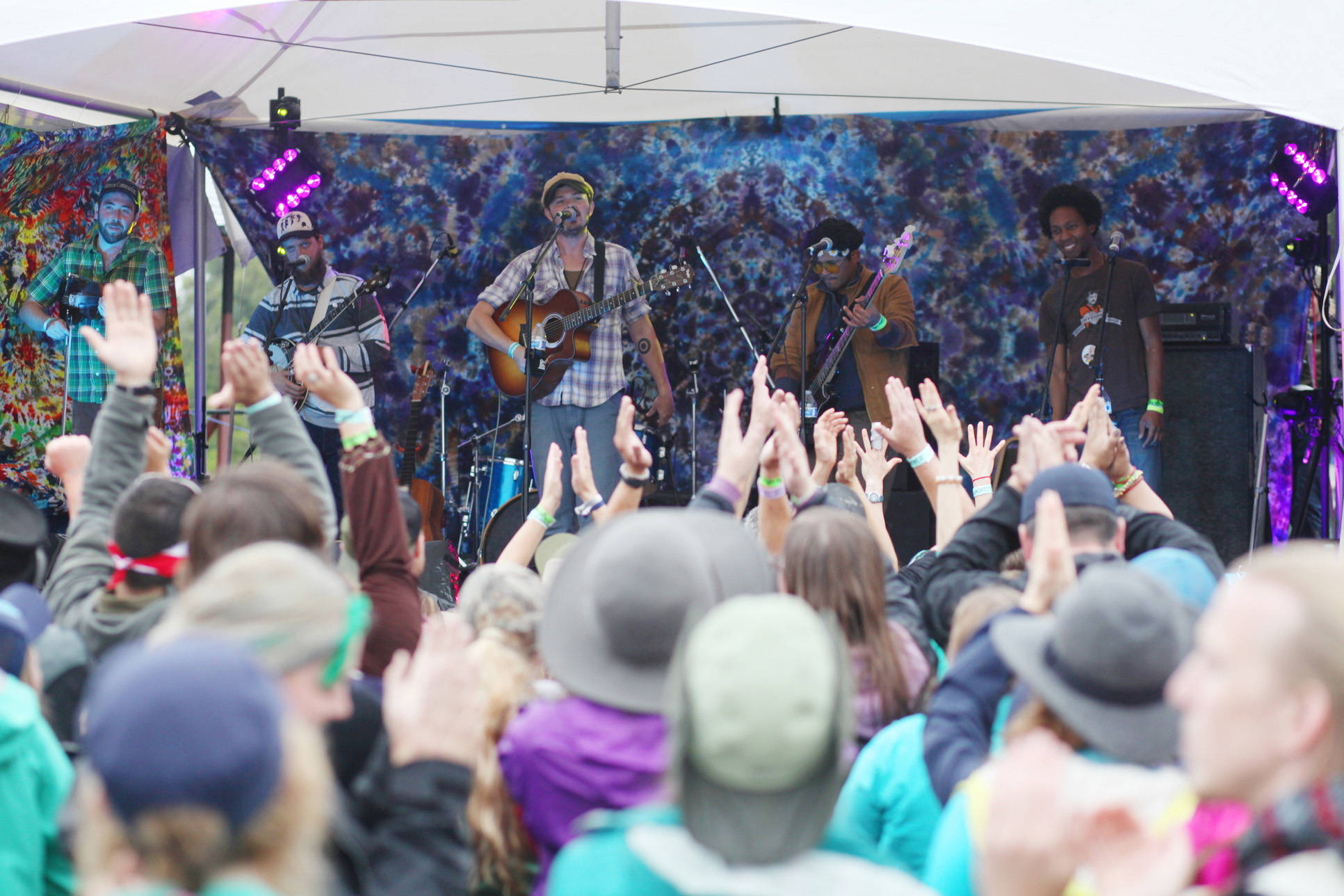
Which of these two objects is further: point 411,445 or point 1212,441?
point 411,445

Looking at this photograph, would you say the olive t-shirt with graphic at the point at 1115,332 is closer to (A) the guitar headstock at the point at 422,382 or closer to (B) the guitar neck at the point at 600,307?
(B) the guitar neck at the point at 600,307

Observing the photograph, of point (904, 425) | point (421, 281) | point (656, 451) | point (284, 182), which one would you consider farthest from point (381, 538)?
point (421, 281)

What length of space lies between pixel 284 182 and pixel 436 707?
5975 mm

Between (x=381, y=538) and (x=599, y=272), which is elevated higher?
(x=599, y=272)

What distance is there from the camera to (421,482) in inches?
279

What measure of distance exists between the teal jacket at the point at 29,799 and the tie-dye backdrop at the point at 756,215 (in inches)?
221

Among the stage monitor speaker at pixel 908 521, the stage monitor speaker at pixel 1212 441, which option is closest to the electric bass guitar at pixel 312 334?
the stage monitor speaker at pixel 908 521

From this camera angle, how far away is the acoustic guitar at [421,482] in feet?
23.0

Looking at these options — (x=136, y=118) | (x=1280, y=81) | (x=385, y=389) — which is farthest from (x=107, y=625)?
(x=385, y=389)

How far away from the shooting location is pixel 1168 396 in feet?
20.9

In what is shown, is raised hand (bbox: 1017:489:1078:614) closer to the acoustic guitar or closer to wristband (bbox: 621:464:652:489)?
wristband (bbox: 621:464:652:489)

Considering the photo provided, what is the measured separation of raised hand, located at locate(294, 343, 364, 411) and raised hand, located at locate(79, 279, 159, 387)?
290 millimetres

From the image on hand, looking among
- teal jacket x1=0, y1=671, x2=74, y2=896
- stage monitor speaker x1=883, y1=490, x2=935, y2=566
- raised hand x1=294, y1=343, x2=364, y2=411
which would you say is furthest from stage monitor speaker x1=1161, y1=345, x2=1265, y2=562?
teal jacket x1=0, y1=671, x2=74, y2=896

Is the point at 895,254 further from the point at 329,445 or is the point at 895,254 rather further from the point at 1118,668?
the point at 1118,668
